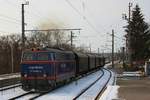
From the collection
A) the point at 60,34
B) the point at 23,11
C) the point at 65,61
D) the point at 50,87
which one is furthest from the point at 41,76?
the point at 60,34

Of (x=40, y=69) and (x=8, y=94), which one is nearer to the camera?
(x=8, y=94)

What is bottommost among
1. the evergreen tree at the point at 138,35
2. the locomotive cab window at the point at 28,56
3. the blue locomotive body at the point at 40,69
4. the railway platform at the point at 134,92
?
the railway platform at the point at 134,92

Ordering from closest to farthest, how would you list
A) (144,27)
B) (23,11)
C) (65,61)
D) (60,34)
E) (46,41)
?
→ (65,61) → (23,11) → (144,27) → (46,41) → (60,34)

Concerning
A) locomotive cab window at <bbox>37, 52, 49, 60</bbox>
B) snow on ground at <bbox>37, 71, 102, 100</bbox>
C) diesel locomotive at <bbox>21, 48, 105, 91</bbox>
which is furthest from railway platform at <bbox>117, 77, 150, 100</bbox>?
locomotive cab window at <bbox>37, 52, 49, 60</bbox>

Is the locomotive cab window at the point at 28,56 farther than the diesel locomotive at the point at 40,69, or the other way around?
the locomotive cab window at the point at 28,56

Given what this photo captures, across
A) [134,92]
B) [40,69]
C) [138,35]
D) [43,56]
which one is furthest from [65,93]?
[138,35]

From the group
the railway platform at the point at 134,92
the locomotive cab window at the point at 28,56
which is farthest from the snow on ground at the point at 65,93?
the railway platform at the point at 134,92

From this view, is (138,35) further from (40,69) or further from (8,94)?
(8,94)

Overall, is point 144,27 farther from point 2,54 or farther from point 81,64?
point 81,64

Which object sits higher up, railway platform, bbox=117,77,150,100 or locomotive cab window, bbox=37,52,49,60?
locomotive cab window, bbox=37,52,49,60

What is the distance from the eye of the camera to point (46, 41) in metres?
93.6

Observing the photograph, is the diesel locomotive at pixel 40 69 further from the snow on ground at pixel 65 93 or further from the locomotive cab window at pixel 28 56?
the snow on ground at pixel 65 93

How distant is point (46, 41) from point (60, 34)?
8.42 metres

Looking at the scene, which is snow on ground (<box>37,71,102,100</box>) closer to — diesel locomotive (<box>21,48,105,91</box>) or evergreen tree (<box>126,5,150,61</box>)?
diesel locomotive (<box>21,48,105,91</box>)
